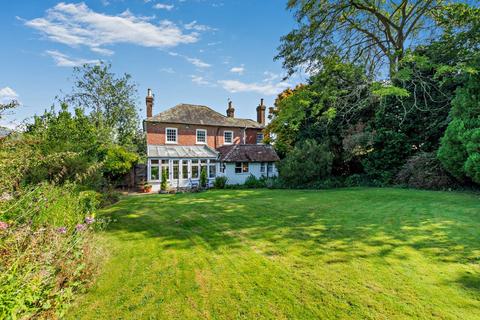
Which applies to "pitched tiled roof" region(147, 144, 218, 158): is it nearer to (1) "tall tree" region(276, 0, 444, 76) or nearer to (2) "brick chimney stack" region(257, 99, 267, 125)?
(2) "brick chimney stack" region(257, 99, 267, 125)

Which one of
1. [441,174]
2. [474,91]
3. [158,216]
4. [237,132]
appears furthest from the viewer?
[237,132]

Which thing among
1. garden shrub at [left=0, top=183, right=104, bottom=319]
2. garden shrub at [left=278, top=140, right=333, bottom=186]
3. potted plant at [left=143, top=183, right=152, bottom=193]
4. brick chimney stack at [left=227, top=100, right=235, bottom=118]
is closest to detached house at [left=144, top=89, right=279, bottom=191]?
potted plant at [left=143, top=183, right=152, bottom=193]

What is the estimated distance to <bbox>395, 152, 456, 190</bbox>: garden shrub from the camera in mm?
12960

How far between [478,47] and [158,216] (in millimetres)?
19738

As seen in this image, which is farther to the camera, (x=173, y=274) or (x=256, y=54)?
(x=256, y=54)

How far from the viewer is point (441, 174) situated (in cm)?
1315

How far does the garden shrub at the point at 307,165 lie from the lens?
1780 centimetres

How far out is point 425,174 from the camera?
13.6m

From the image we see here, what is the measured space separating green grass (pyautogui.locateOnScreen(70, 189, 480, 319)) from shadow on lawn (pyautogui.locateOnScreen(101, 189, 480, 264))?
33mm

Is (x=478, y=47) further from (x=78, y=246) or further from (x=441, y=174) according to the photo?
(x=78, y=246)

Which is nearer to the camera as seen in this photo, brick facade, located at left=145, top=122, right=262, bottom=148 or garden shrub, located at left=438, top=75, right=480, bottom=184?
garden shrub, located at left=438, top=75, right=480, bottom=184

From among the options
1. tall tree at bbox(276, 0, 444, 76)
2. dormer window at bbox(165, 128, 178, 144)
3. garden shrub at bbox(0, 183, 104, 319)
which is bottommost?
garden shrub at bbox(0, 183, 104, 319)

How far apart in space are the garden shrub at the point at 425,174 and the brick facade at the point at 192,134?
55.7 feet

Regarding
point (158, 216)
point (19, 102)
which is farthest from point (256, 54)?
point (19, 102)
